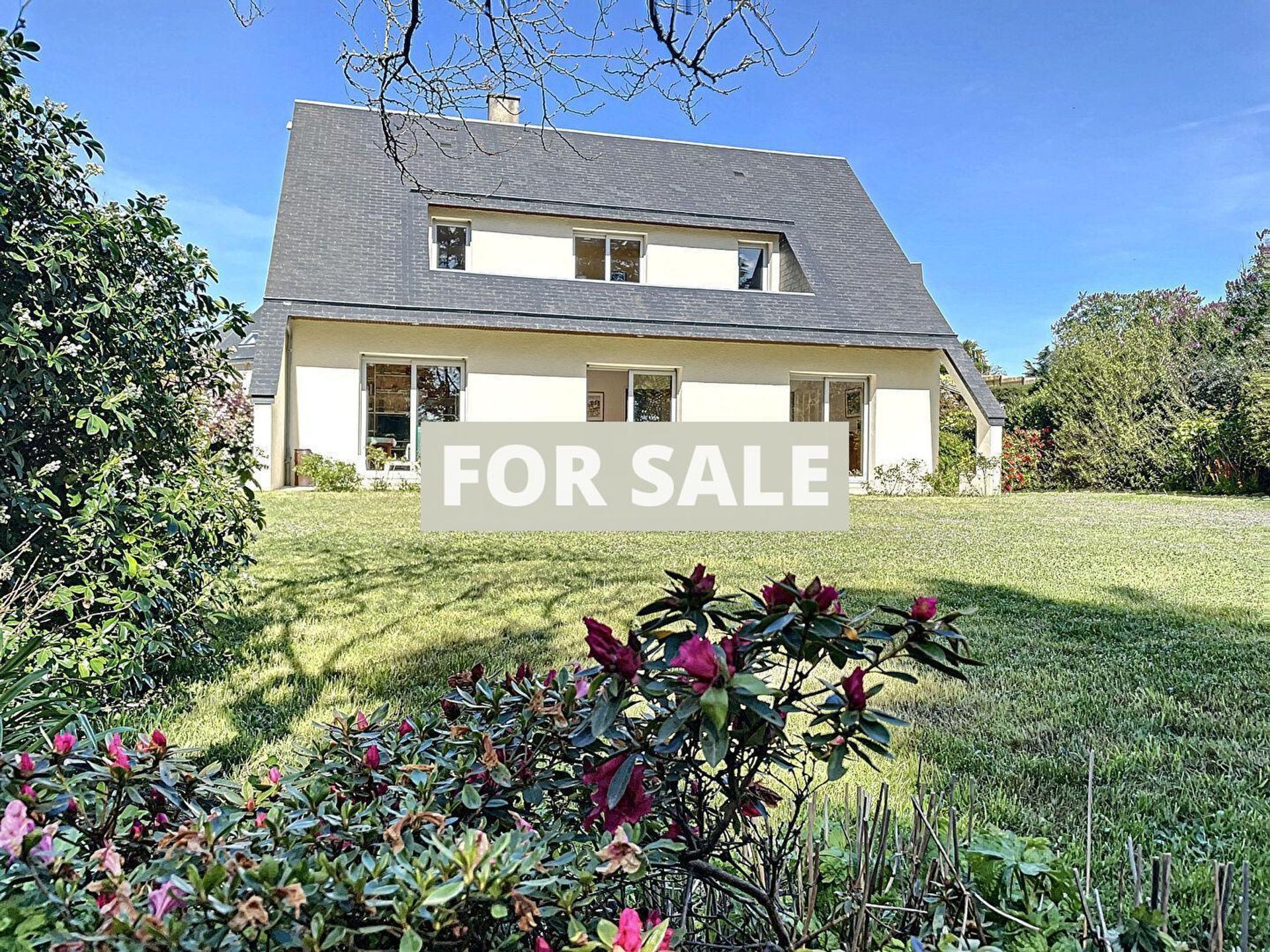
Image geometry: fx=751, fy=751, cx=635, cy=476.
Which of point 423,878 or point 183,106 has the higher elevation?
point 183,106

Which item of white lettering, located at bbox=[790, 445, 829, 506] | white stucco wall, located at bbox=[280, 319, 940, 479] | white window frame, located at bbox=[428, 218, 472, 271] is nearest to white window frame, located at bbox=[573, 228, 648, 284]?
white stucco wall, located at bbox=[280, 319, 940, 479]

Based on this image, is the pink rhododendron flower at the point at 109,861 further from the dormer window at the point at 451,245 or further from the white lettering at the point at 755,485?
the dormer window at the point at 451,245

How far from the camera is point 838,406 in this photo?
16.7m

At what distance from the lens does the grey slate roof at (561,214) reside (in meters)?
13.8

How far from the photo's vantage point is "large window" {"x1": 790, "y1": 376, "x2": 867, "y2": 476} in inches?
643

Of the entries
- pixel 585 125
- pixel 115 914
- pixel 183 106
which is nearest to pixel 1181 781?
pixel 115 914

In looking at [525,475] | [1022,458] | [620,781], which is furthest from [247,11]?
[1022,458]

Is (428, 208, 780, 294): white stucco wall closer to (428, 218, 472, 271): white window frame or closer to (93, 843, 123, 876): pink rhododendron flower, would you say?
(428, 218, 472, 271): white window frame

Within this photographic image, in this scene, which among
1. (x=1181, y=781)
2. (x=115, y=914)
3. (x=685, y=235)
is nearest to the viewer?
(x=115, y=914)

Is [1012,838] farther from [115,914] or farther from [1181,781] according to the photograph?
[115,914]

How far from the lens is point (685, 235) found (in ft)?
53.2

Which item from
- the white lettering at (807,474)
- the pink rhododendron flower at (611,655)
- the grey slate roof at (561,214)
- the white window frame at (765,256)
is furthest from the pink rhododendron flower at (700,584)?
the white window frame at (765,256)

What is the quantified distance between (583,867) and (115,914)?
23.5 inches

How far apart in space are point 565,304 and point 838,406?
6.47m
